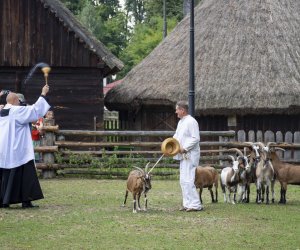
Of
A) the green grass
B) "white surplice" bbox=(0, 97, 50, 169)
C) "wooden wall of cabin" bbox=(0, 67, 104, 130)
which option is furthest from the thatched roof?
"white surplice" bbox=(0, 97, 50, 169)

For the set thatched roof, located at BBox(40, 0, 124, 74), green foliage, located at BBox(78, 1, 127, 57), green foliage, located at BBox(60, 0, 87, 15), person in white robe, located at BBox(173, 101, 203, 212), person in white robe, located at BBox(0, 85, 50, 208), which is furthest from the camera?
green foliage, located at BBox(60, 0, 87, 15)

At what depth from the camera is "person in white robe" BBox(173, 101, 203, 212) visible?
46.6 feet

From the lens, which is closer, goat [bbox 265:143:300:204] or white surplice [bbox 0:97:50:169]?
white surplice [bbox 0:97:50:169]

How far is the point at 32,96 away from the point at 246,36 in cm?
693

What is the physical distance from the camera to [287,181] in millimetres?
15680

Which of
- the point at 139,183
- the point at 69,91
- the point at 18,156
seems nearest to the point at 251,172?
the point at 139,183

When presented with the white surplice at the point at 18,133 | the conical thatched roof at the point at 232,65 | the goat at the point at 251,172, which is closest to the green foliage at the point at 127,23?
the conical thatched roof at the point at 232,65

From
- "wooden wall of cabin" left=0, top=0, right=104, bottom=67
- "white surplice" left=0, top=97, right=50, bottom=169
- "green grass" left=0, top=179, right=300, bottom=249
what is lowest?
"green grass" left=0, top=179, right=300, bottom=249

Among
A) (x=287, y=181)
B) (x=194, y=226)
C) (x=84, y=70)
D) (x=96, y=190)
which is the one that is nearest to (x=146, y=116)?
(x=84, y=70)

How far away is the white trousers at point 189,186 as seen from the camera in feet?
46.6

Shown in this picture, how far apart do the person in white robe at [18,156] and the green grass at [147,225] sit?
0.26 meters

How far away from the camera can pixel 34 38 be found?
26500 mm

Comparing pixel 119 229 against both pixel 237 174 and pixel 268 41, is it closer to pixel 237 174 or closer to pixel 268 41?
pixel 237 174

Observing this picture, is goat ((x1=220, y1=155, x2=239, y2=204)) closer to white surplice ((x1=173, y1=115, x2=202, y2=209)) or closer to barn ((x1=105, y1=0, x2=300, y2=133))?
white surplice ((x1=173, y1=115, x2=202, y2=209))
